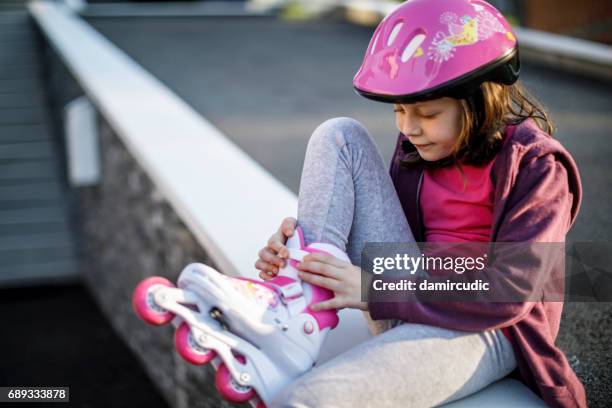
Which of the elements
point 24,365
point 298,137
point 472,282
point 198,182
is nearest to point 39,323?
point 24,365

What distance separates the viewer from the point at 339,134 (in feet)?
7.00

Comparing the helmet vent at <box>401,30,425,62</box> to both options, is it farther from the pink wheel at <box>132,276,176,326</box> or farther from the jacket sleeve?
the pink wheel at <box>132,276,176,326</box>

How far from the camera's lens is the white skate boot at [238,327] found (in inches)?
75.5

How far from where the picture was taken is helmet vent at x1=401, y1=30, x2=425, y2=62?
1957 millimetres

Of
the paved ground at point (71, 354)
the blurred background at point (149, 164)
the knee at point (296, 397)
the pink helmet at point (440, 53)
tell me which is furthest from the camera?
the paved ground at point (71, 354)

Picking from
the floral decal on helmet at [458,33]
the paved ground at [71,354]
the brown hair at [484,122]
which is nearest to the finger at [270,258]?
the brown hair at [484,122]

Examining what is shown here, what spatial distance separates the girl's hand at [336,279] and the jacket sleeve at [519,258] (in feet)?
0.22

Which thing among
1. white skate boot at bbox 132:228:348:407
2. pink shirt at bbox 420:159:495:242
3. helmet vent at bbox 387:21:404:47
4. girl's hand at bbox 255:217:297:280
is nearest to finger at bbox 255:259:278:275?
girl's hand at bbox 255:217:297:280

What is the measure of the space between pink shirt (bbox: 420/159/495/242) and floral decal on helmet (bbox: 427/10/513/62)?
0.30 meters

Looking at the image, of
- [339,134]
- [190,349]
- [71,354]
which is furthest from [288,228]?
[71,354]

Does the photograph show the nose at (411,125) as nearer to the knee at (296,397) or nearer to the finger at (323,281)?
the finger at (323,281)

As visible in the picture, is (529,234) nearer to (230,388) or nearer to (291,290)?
(291,290)

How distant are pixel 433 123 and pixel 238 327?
70 cm

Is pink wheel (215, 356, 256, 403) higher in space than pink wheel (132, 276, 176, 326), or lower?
lower
